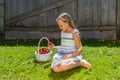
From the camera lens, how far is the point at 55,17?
1118 centimetres

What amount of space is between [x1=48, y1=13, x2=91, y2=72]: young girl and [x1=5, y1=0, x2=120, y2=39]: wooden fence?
3.40m

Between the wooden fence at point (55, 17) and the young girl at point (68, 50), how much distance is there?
3.40m

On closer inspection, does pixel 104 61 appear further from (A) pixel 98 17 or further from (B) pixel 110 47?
(A) pixel 98 17

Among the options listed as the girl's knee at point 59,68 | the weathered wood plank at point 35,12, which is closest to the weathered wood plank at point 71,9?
the weathered wood plank at point 35,12

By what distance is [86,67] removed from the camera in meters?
7.60

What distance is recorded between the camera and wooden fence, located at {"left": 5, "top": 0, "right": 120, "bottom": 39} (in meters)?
11.0

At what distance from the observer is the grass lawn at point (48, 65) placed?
735 cm

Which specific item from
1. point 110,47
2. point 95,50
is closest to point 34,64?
point 95,50

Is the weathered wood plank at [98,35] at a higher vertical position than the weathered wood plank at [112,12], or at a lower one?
lower

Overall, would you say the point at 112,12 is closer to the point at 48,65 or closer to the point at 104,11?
the point at 104,11

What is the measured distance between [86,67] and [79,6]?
3804 mm

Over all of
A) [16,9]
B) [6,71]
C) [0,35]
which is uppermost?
[16,9]

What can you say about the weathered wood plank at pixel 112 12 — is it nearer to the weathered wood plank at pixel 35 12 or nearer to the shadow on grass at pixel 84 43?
the shadow on grass at pixel 84 43

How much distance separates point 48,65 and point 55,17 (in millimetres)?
3403
